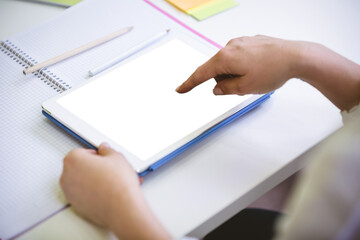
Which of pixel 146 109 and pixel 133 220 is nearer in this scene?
pixel 133 220

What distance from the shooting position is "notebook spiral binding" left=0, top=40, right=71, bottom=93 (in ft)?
3.17

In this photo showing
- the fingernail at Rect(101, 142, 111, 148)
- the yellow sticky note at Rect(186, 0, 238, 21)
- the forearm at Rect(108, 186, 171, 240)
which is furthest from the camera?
the yellow sticky note at Rect(186, 0, 238, 21)

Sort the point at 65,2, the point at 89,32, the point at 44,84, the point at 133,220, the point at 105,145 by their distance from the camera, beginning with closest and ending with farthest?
the point at 133,220, the point at 105,145, the point at 44,84, the point at 89,32, the point at 65,2

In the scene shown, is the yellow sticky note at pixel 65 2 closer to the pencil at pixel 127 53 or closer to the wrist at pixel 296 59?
the pencil at pixel 127 53

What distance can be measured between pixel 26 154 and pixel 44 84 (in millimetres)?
190

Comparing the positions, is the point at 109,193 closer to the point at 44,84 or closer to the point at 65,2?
the point at 44,84

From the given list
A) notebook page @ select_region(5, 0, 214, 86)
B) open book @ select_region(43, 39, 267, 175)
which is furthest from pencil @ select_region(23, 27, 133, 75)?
open book @ select_region(43, 39, 267, 175)

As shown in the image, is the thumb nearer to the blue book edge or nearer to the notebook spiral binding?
the blue book edge

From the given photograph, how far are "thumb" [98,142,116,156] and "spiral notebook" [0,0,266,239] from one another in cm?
8

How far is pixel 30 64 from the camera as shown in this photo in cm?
103

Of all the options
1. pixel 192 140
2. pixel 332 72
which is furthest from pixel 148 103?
pixel 332 72

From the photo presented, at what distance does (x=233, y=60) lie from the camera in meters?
0.87

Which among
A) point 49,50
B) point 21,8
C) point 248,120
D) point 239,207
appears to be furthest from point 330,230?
point 21,8

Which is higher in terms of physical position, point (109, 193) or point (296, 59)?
point (296, 59)
